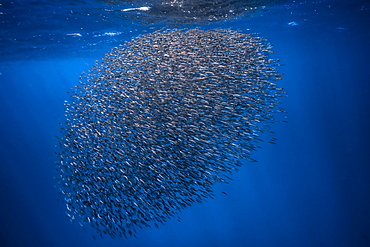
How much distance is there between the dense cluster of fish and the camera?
5180 mm

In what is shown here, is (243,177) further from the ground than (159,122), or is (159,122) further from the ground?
(159,122)

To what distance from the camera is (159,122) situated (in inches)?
203

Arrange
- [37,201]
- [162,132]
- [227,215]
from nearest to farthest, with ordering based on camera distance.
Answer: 1. [162,132]
2. [227,215]
3. [37,201]

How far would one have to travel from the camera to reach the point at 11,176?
3041 centimetres

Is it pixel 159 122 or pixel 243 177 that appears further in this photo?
pixel 243 177

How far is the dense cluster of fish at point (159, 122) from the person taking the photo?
5.18m

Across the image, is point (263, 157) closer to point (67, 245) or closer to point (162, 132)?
point (67, 245)

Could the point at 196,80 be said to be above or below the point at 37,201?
above

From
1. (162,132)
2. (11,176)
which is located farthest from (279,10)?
(11,176)

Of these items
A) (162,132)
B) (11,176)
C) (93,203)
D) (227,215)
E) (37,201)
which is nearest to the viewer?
(162,132)

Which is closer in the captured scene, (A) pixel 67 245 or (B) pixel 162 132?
(B) pixel 162 132

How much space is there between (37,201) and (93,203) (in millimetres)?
26204

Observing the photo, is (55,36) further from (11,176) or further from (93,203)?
(11,176)

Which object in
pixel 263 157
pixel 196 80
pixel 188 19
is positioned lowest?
pixel 263 157
